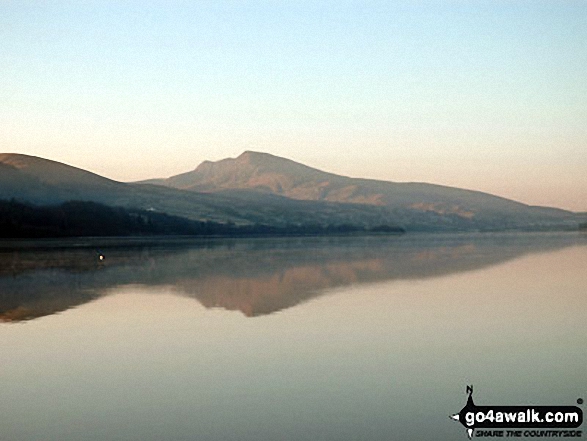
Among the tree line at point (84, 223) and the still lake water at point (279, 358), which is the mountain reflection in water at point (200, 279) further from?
the tree line at point (84, 223)

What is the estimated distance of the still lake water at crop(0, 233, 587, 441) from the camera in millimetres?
11320

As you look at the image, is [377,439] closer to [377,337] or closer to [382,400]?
[382,400]

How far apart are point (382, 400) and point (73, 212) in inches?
5234

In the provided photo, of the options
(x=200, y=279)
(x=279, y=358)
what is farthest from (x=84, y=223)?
(x=279, y=358)

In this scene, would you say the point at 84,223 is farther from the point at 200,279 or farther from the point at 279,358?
the point at 279,358

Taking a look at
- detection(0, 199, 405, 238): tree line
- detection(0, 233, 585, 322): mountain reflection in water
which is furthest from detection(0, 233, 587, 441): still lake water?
detection(0, 199, 405, 238): tree line

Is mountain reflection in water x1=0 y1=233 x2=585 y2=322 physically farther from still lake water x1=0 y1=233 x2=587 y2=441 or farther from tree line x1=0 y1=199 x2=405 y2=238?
tree line x1=0 y1=199 x2=405 y2=238

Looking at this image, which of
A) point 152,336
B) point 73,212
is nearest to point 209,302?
point 152,336

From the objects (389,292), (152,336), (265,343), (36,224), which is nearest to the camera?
(265,343)

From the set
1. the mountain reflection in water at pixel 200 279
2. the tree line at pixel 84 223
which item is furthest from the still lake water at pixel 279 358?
the tree line at pixel 84 223

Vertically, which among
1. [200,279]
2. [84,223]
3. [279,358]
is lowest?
[279,358]

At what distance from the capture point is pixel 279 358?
52.6 feet

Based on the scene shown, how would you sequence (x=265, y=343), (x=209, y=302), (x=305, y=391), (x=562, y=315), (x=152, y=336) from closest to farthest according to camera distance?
(x=305, y=391)
(x=265, y=343)
(x=152, y=336)
(x=562, y=315)
(x=209, y=302)

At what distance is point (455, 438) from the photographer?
34.0 ft
